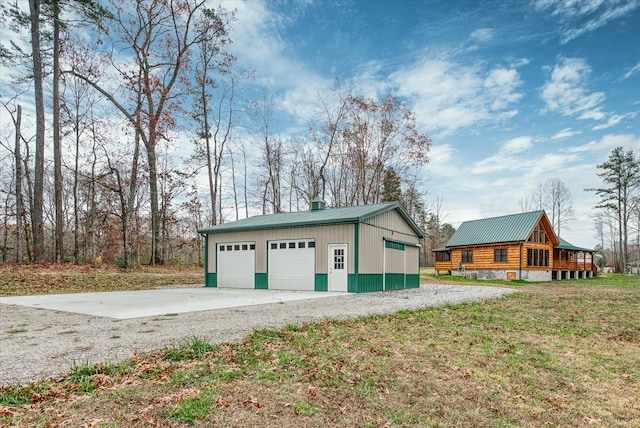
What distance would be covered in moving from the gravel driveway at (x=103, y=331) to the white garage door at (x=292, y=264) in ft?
18.3

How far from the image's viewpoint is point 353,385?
3.68m

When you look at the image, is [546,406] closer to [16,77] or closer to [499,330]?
[499,330]

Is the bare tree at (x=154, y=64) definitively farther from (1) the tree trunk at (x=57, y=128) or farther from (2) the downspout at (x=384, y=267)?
(2) the downspout at (x=384, y=267)

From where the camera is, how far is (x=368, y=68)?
71.1 ft

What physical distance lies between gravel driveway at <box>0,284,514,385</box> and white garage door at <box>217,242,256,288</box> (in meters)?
7.48

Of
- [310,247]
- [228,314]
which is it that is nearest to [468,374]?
[228,314]

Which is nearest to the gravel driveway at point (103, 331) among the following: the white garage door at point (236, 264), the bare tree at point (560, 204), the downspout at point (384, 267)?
the downspout at point (384, 267)

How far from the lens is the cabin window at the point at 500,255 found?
26.8 meters

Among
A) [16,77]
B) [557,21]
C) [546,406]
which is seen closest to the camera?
[546,406]

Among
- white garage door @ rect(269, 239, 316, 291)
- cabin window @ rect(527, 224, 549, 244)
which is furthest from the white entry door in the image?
cabin window @ rect(527, 224, 549, 244)

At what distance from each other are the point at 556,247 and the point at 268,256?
25.2 metres

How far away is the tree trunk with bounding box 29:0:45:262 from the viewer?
16.0 meters

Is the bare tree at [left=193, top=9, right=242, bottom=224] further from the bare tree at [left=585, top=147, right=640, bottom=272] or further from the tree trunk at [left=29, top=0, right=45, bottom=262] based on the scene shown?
the bare tree at [left=585, top=147, right=640, bottom=272]

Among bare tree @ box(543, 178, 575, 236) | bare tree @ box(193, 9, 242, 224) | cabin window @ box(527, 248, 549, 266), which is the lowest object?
cabin window @ box(527, 248, 549, 266)
